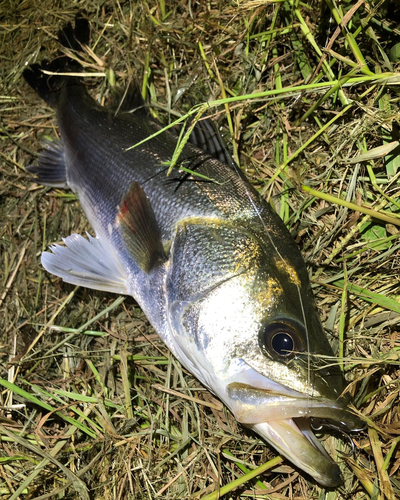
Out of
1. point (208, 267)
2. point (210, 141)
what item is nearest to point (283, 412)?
point (208, 267)

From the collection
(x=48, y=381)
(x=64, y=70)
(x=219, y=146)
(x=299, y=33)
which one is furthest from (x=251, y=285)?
(x=64, y=70)

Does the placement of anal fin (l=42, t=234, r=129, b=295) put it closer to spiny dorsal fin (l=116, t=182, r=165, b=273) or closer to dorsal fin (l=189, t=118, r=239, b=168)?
spiny dorsal fin (l=116, t=182, r=165, b=273)

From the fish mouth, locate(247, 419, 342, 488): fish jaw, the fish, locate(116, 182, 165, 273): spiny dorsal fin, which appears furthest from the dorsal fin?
locate(247, 419, 342, 488): fish jaw

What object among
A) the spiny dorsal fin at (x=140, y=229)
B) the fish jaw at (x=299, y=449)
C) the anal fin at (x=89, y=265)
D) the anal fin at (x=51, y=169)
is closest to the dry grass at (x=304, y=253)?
the anal fin at (x=51, y=169)

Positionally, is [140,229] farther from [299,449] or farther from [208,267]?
[299,449]

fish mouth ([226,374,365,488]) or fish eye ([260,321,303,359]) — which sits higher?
fish eye ([260,321,303,359])

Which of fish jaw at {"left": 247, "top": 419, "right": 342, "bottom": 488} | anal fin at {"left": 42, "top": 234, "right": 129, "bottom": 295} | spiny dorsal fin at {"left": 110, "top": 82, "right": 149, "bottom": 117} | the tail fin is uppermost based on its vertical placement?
the tail fin

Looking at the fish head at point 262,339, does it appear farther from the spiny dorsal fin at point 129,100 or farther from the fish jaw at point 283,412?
the spiny dorsal fin at point 129,100
